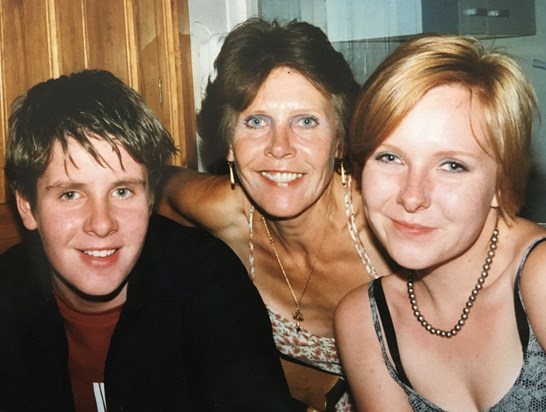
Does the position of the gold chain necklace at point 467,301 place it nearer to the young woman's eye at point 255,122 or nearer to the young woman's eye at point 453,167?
the young woman's eye at point 453,167

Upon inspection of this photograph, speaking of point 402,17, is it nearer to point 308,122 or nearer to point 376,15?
point 376,15

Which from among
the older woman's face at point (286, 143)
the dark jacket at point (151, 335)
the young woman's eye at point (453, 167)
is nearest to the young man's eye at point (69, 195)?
the dark jacket at point (151, 335)

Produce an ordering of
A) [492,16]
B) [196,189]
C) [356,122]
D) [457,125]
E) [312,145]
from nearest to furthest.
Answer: [457,125], [356,122], [312,145], [196,189], [492,16]

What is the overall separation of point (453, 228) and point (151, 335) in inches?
19.3

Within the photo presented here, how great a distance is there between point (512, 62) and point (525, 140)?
110 mm

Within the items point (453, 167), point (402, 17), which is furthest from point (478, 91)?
point (402, 17)

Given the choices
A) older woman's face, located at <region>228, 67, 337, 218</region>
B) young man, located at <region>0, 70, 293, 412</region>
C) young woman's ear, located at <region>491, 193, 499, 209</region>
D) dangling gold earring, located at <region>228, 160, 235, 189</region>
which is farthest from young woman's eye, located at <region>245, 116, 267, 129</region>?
young woman's ear, located at <region>491, 193, 499, 209</region>

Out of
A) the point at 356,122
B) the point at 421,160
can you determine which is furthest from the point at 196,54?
the point at 421,160

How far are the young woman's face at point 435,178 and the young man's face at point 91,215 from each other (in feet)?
1.21

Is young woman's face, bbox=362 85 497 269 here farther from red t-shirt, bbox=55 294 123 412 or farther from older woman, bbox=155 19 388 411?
red t-shirt, bbox=55 294 123 412

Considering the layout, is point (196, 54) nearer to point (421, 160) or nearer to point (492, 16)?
point (421, 160)

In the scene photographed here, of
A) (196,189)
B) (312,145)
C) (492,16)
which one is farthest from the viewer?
(492,16)

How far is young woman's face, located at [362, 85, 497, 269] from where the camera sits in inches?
32.4

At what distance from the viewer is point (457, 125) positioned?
821 millimetres
